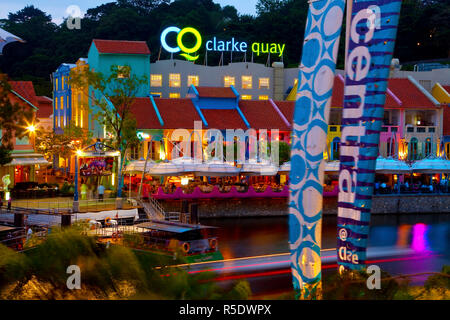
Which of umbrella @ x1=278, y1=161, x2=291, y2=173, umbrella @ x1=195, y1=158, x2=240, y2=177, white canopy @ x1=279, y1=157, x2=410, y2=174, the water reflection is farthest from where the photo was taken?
white canopy @ x1=279, y1=157, x2=410, y2=174

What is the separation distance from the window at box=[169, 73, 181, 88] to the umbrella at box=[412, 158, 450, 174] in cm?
2185

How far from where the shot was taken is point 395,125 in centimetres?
5412

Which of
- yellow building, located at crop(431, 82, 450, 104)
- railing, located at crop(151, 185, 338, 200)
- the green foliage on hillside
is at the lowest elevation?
railing, located at crop(151, 185, 338, 200)

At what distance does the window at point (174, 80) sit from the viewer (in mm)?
57250

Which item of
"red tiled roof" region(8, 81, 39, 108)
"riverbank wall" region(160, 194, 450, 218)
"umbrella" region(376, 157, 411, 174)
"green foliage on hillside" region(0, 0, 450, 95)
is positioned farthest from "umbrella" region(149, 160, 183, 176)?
"green foliage on hillside" region(0, 0, 450, 95)

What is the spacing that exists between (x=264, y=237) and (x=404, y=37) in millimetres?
50139

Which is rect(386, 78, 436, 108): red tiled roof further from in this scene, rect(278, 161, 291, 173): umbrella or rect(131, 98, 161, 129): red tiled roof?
rect(131, 98, 161, 129): red tiled roof

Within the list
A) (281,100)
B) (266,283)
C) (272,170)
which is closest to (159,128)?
(272,170)

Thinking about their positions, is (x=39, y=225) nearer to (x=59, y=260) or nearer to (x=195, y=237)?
(x=195, y=237)

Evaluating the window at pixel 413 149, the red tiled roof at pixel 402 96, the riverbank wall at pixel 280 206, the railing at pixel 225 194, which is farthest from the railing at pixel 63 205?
the window at pixel 413 149

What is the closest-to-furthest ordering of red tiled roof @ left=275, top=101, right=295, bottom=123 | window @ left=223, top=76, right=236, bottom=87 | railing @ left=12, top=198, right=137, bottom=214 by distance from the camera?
railing @ left=12, top=198, right=137, bottom=214 < red tiled roof @ left=275, top=101, right=295, bottom=123 < window @ left=223, top=76, right=236, bottom=87

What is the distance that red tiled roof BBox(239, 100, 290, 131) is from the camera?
50.8 metres

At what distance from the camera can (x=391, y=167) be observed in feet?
152

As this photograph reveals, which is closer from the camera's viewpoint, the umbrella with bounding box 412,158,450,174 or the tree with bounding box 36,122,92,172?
the umbrella with bounding box 412,158,450,174
